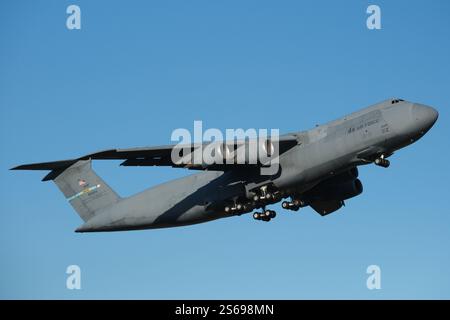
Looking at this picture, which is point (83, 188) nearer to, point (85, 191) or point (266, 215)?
point (85, 191)

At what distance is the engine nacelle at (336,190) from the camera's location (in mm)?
31266

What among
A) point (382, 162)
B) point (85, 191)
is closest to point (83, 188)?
point (85, 191)

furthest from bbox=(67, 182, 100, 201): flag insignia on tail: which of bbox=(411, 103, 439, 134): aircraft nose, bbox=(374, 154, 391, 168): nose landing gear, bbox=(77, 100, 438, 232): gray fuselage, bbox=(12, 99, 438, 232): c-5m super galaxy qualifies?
bbox=(411, 103, 439, 134): aircraft nose

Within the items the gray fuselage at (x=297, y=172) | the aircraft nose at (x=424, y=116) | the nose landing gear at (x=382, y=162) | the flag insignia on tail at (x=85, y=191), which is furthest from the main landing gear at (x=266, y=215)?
the flag insignia on tail at (x=85, y=191)

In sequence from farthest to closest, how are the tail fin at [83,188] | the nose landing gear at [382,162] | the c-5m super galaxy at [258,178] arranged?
the tail fin at [83,188] → the nose landing gear at [382,162] → the c-5m super galaxy at [258,178]

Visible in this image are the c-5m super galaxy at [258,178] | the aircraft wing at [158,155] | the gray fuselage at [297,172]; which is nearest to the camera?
the gray fuselage at [297,172]

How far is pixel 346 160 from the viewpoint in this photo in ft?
91.3

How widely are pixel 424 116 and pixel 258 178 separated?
5.62 metres

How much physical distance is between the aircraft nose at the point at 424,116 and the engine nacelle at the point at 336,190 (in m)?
4.80

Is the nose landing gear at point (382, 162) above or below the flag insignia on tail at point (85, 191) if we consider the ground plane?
below

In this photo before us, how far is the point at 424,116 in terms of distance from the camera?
2680cm

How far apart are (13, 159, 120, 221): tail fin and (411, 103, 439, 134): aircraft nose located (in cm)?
1131

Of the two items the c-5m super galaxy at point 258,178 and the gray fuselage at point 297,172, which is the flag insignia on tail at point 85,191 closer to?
the c-5m super galaxy at point 258,178
